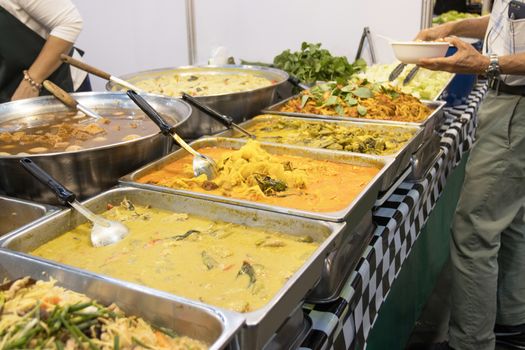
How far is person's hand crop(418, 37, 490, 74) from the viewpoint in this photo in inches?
75.1

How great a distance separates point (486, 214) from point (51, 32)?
2.16 metres

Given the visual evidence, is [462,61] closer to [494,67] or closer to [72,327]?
[494,67]

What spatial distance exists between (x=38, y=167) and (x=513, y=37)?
1.77 m

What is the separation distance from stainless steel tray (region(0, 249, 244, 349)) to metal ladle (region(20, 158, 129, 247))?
0.68 ft

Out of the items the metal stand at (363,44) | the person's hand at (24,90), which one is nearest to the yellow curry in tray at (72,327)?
the person's hand at (24,90)

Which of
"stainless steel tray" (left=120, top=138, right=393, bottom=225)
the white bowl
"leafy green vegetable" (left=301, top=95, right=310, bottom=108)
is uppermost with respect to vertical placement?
the white bowl

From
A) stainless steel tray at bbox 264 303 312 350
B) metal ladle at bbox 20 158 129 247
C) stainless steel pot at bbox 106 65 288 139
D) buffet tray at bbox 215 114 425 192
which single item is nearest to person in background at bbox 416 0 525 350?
buffet tray at bbox 215 114 425 192

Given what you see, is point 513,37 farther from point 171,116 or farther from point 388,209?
point 171,116

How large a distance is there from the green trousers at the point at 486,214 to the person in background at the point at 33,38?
195 cm

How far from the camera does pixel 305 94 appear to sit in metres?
2.45

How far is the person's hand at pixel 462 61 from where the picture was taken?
1.91 meters

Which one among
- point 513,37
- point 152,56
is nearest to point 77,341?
point 513,37

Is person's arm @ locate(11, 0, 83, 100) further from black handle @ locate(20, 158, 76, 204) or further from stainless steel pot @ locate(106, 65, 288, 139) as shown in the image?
black handle @ locate(20, 158, 76, 204)

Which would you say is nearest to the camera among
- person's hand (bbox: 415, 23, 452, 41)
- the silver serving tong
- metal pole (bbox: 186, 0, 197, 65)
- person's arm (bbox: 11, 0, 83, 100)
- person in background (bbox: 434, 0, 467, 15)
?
person's arm (bbox: 11, 0, 83, 100)
